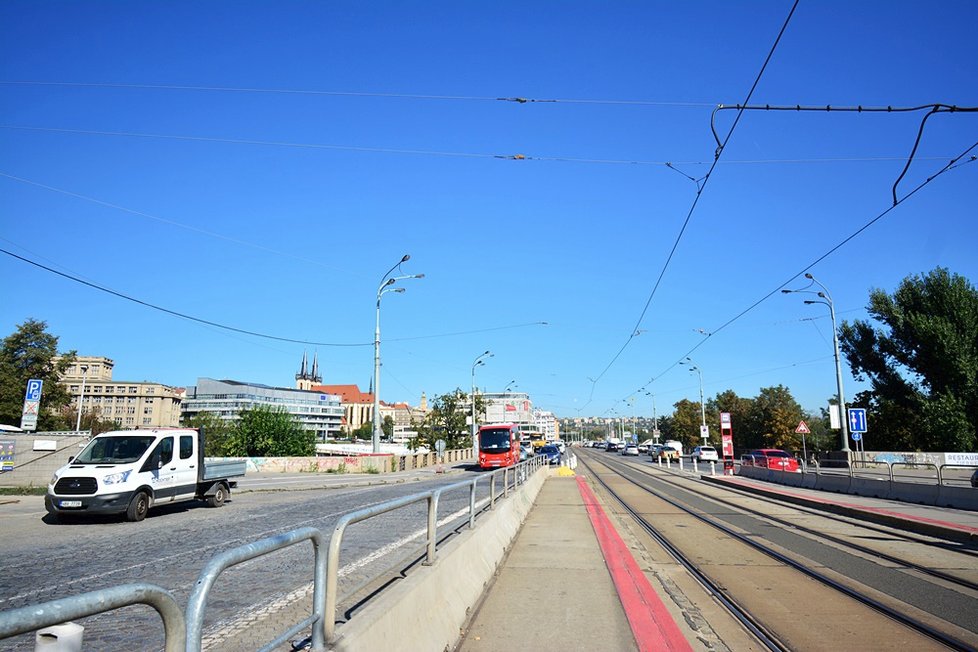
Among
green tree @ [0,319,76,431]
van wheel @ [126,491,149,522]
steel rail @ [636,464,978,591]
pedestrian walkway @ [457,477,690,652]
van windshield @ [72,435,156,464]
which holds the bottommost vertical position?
steel rail @ [636,464,978,591]

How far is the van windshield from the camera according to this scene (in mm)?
14992

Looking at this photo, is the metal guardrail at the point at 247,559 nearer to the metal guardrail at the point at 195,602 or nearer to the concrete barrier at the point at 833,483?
the metal guardrail at the point at 195,602

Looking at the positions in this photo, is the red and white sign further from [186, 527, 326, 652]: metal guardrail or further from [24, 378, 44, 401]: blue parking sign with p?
[186, 527, 326, 652]: metal guardrail

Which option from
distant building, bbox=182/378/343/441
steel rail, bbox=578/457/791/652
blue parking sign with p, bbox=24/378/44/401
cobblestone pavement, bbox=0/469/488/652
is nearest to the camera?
cobblestone pavement, bbox=0/469/488/652

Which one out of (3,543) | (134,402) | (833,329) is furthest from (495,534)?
(134,402)

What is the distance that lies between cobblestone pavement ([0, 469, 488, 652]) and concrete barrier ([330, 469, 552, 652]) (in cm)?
37

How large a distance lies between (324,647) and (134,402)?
150065mm

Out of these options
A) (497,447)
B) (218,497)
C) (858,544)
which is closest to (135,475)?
(218,497)

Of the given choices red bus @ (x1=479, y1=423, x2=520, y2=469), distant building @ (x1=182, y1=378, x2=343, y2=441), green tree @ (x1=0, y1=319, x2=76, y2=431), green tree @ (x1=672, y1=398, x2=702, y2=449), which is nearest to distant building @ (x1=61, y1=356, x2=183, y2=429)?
distant building @ (x1=182, y1=378, x2=343, y2=441)

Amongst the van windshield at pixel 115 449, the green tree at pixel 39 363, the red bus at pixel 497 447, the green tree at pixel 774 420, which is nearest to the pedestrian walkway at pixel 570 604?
the van windshield at pixel 115 449

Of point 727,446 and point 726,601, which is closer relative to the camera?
point 726,601

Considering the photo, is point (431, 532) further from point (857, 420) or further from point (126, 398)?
point (126, 398)

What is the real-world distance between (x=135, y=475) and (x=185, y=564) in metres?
7.08

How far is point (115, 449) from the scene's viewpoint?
15.4 m
